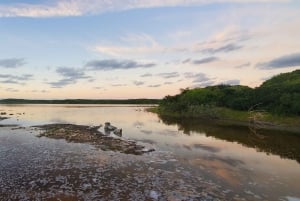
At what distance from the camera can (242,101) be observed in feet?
303

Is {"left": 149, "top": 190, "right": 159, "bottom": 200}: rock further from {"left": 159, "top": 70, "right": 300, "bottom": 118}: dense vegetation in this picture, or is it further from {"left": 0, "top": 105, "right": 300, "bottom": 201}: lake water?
{"left": 159, "top": 70, "right": 300, "bottom": 118}: dense vegetation

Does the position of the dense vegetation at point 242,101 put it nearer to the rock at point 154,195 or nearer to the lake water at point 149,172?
the lake water at point 149,172

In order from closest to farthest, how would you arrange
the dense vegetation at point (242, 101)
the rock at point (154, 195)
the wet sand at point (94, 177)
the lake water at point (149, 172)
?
1. the rock at point (154, 195)
2. the wet sand at point (94, 177)
3. the lake water at point (149, 172)
4. the dense vegetation at point (242, 101)

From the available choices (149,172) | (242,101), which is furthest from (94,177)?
(242,101)

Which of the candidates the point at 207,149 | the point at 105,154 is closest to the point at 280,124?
the point at 207,149

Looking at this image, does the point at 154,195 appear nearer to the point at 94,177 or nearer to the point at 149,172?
the point at 94,177

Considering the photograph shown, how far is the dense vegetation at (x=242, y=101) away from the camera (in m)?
76.6

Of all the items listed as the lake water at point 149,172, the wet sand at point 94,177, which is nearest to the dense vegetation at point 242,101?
the lake water at point 149,172

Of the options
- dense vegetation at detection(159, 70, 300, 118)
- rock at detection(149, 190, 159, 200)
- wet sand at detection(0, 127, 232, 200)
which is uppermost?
dense vegetation at detection(159, 70, 300, 118)

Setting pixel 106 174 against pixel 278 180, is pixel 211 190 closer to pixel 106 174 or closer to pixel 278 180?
pixel 278 180

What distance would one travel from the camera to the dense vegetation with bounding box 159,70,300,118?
251ft

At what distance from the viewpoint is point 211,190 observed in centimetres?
2170

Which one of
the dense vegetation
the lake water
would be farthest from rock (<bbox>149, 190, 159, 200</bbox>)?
the dense vegetation

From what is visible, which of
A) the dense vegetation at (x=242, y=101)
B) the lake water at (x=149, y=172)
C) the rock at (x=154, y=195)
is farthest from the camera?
the dense vegetation at (x=242, y=101)
